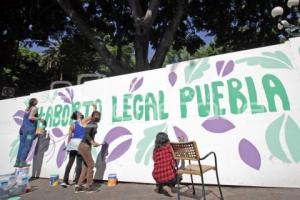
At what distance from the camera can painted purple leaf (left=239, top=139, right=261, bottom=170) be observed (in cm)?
534

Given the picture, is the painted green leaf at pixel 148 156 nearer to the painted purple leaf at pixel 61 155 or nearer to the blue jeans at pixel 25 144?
the painted purple leaf at pixel 61 155

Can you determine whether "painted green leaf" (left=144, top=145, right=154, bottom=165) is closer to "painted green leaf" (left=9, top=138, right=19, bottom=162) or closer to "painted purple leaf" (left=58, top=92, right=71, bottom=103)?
"painted purple leaf" (left=58, top=92, right=71, bottom=103)

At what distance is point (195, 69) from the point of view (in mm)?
6277

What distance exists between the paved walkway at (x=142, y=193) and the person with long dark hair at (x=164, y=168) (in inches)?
9.9

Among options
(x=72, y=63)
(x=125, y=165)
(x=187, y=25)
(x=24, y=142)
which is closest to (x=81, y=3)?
(x=187, y=25)

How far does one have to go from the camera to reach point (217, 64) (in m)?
6.02

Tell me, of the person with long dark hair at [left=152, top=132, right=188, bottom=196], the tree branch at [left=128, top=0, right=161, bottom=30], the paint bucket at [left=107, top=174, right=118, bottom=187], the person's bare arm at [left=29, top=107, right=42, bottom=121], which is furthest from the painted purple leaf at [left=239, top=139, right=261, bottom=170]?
the tree branch at [left=128, top=0, right=161, bottom=30]

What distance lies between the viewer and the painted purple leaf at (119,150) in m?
6.91

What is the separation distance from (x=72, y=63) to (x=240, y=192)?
19.8 metres

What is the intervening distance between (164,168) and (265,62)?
2879 mm

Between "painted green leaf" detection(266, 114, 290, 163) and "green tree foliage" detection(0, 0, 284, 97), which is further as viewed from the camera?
"green tree foliage" detection(0, 0, 284, 97)

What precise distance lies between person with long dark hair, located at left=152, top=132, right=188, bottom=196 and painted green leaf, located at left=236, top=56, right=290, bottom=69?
7.58ft

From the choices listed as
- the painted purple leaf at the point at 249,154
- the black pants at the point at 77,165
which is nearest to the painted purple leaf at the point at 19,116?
the black pants at the point at 77,165

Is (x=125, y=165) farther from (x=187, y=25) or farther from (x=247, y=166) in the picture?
(x=187, y=25)
